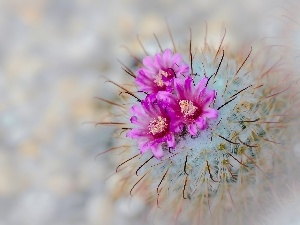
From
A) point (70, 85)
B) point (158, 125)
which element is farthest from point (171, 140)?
point (70, 85)

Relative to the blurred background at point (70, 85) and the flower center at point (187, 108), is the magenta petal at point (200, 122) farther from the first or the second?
the blurred background at point (70, 85)

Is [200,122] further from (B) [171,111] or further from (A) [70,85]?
(A) [70,85]

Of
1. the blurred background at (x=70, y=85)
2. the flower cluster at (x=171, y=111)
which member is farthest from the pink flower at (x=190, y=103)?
the blurred background at (x=70, y=85)

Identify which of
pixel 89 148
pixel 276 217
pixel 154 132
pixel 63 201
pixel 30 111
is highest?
pixel 30 111

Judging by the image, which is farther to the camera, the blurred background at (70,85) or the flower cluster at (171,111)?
the blurred background at (70,85)

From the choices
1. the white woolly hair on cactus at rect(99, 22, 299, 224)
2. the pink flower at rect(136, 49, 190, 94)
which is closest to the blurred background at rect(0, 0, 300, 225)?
the white woolly hair on cactus at rect(99, 22, 299, 224)

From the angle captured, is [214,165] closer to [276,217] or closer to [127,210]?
[276,217]

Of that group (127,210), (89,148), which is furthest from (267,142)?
(89,148)
